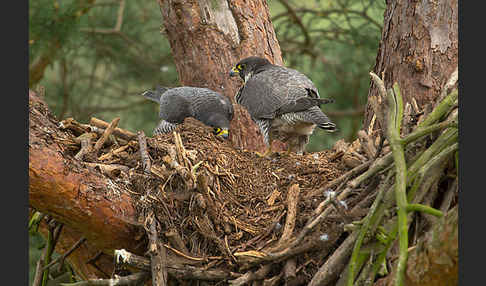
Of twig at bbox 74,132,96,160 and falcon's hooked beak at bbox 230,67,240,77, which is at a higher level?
falcon's hooked beak at bbox 230,67,240,77

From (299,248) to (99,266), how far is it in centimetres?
100

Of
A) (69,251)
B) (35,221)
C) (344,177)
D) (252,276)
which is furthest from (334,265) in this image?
(35,221)

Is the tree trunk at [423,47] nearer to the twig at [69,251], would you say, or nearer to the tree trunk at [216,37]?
the tree trunk at [216,37]

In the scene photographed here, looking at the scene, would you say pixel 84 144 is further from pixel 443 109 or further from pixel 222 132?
pixel 443 109

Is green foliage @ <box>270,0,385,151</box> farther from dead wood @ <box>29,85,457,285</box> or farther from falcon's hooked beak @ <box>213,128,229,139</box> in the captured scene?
dead wood @ <box>29,85,457,285</box>

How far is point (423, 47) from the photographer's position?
2977 millimetres

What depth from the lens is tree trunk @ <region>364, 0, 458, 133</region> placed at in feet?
9.59

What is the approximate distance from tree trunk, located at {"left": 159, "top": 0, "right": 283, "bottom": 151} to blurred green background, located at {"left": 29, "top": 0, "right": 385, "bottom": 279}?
5.58 ft

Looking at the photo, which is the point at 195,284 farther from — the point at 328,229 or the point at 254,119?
the point at 254,119

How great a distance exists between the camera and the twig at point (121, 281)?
211cm

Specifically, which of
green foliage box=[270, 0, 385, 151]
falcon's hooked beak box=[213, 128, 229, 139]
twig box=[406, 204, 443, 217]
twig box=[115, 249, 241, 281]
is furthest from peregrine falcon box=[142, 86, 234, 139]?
twig box=[406, 204, 443, 217]

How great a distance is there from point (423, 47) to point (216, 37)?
1.46m

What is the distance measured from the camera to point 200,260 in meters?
2.29

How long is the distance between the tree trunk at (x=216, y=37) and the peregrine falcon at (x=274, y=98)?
4.1 inches
